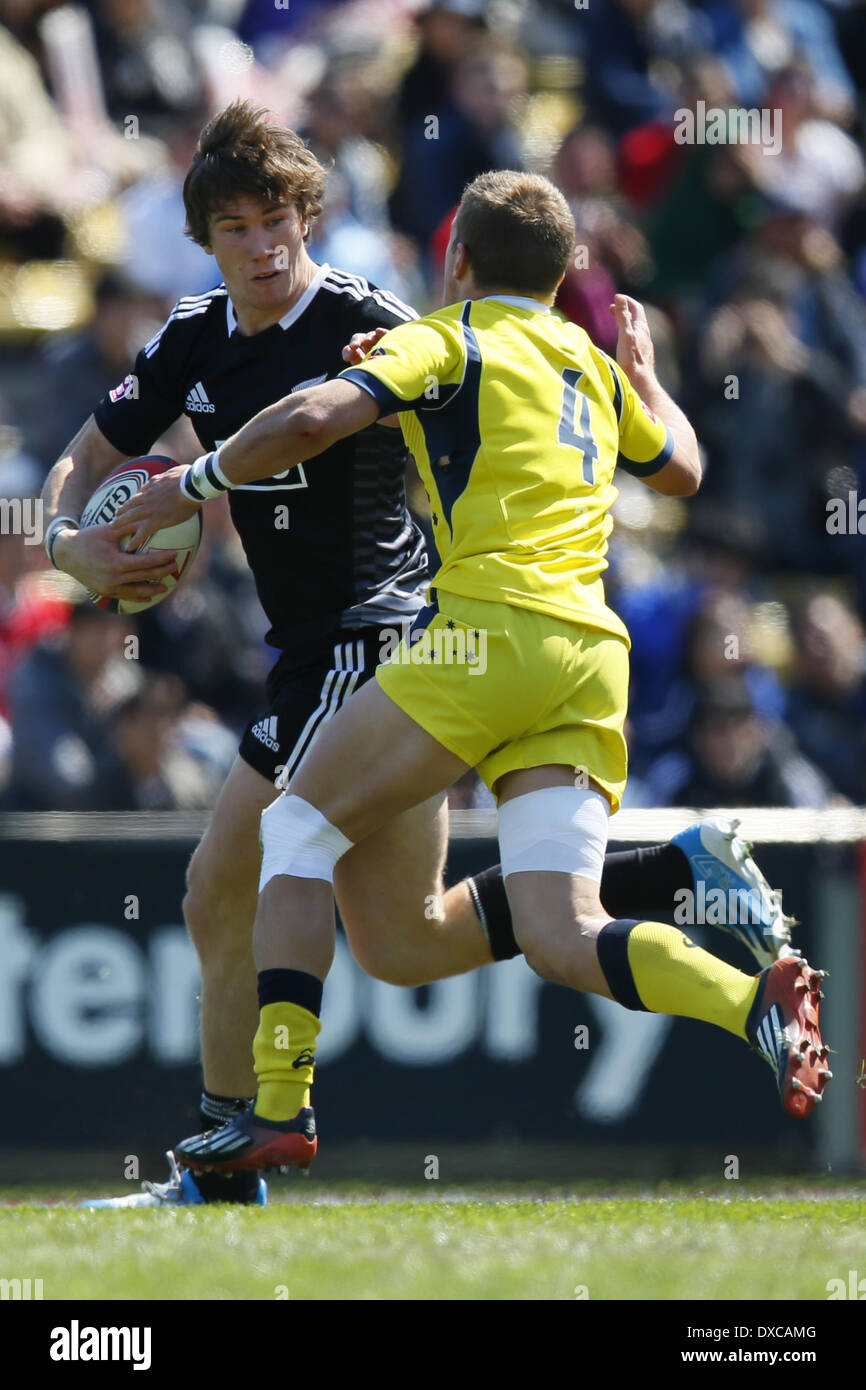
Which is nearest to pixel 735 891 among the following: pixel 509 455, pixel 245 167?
pixel 509 455

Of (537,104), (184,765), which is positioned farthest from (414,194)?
(184,765)

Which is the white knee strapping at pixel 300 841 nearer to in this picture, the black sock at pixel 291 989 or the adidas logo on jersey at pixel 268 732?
the black sock at pixel 291 989

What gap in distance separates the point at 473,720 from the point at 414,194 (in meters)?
6.13

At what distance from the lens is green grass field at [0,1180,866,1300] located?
3.03m

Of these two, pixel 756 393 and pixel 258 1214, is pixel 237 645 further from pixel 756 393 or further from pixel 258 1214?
pixel 258 1214

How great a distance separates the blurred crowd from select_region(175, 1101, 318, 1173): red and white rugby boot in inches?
132

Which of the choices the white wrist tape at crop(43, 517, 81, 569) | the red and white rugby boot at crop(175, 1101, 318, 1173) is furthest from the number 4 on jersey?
the red and white rugby boot at crop(175, 1101, 318, 1173)

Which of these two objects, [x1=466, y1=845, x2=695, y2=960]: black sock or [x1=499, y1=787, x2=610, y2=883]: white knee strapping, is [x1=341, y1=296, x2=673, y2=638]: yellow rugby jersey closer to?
[x1=499, y1=787, x2=610, y2=883]: white knee strapping

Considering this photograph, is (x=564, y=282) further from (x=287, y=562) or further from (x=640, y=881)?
(x=640, y=881)

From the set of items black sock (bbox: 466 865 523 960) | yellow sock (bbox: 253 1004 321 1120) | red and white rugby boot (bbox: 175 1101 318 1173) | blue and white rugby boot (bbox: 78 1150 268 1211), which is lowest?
blue and white rugby boot (bbox: 78 1150 268 1211)

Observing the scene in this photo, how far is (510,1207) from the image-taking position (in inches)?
186

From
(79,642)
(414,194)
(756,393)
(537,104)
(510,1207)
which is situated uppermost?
(537,104)

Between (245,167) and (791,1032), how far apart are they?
2091 mm

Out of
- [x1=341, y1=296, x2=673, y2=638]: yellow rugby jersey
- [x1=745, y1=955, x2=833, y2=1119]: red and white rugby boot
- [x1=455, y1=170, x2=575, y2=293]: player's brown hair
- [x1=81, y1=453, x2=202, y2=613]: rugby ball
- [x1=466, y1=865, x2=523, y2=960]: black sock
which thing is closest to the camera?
[x1=745, y1=955, x2=833, y2=1119]: red and white rugby boot
